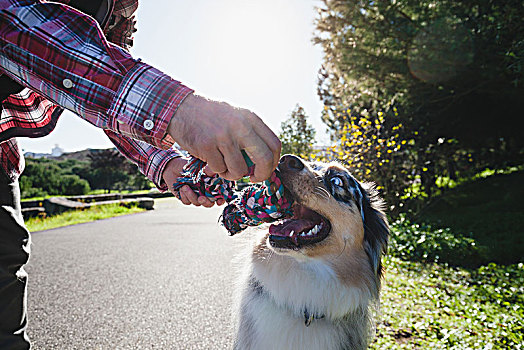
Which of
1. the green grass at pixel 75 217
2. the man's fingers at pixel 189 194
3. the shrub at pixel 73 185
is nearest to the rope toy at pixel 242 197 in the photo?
the man's fingers at pixel 189 194

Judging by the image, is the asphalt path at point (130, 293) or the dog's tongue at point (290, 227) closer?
the dog's tongue at point (290, 227)

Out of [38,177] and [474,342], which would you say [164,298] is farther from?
[38,177]

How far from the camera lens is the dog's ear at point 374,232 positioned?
2.65m

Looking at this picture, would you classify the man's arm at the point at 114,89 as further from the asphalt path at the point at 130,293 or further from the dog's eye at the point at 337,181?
the asphalt path at the point at 130,293

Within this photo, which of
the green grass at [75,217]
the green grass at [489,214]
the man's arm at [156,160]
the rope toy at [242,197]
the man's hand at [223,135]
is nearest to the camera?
the man's hand at [223,135]

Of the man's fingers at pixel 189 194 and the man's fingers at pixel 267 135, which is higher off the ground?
the man's fingers at pixel 267 135

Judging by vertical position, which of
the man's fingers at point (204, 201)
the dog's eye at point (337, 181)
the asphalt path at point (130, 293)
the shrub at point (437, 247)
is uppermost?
the dog's eye at point (337, 181)

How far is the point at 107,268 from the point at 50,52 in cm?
576

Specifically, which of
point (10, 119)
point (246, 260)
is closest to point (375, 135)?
point (246, 260)

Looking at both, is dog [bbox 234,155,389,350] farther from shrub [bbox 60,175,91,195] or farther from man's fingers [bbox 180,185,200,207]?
shrub [bbox 60,175,91,195]

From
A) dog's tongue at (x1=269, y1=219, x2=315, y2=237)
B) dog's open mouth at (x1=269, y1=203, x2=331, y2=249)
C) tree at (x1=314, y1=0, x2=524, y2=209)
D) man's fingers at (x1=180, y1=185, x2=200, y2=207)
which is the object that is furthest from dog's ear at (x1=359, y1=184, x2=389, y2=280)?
tree at (x1=314, y1=0, x2=524, y2=209)

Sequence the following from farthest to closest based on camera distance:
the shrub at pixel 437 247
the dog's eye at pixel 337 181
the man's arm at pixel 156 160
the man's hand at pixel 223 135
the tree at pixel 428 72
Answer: the tree at pixel 428 72 < the shrub at pixel 437 247 < the dog's eye at pixel 337 181 < the man's arm at pixel 156 160 < the man's hand at pixel 223 135

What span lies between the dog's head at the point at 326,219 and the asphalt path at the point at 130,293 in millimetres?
1582

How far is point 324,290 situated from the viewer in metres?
2.42
